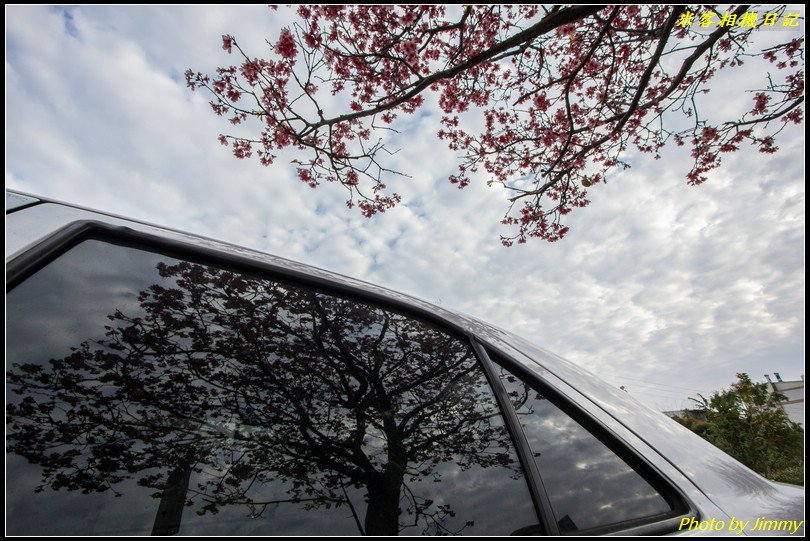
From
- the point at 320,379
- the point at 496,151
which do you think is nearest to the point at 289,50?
the point at 496,151

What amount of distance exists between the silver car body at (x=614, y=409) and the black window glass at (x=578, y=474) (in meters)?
0.06

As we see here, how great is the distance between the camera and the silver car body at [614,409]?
2.86 feet

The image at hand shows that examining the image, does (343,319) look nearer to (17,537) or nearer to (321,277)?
(321,277)

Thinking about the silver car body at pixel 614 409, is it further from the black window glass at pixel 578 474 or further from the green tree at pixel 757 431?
the green tree at pixel 757 431

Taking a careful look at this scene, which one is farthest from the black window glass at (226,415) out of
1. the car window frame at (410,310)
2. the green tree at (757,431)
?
the green tree at (757,431)

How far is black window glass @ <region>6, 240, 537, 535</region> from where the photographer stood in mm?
682

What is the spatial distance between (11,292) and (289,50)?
5.61 meters

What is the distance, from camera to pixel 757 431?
14039 mm

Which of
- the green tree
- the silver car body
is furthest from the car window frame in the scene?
the green tree

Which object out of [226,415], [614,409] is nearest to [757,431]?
[614,409]

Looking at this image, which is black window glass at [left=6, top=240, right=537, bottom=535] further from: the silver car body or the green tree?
the green tree

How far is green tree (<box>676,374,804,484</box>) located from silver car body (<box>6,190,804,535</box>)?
18722 millimetres

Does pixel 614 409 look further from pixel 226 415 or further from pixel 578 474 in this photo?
pixel 226 415

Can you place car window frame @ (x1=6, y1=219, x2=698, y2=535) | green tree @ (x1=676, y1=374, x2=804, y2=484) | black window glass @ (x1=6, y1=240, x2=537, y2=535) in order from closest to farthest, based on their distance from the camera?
black window glass @ (x1=6, y1=240, x2=537, y2=535) < car window frame @ (x1=6, y1=219, x2=698, y2=535) < green tree @ (x1=676, y1=374, x2=804, y2=484)
